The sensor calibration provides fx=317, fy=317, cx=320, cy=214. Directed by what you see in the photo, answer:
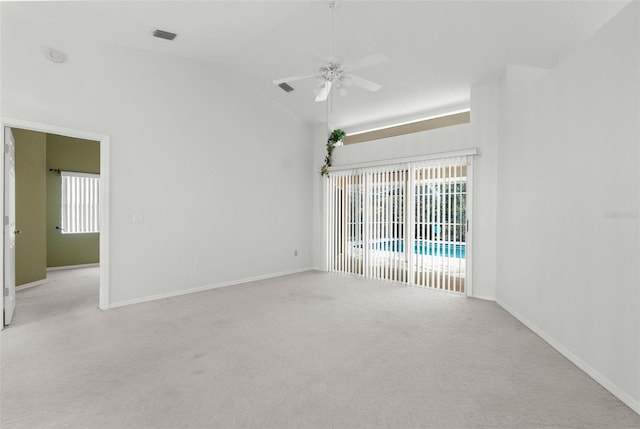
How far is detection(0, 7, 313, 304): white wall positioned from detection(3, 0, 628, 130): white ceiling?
359 mm

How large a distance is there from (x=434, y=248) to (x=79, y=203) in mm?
7795

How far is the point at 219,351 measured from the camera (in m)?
2.94

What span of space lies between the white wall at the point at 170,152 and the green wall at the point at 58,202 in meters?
→ 4.01

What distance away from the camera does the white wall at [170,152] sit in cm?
379

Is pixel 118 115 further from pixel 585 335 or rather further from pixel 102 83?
pixel 585 335

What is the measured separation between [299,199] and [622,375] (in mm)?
5491

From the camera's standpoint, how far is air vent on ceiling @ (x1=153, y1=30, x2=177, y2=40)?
161 inches

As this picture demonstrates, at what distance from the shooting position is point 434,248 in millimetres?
5289

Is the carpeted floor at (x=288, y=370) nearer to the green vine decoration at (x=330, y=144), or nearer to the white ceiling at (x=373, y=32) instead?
the white ceiling at (x=373, y=32)

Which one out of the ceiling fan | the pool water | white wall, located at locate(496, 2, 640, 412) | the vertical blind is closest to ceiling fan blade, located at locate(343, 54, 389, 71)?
the ceiling fan

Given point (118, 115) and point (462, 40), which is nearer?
point (462, 40)

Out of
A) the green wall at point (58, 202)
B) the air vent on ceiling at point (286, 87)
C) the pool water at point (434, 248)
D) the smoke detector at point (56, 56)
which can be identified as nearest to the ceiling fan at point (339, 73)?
the air vent on ceiling at point (286, 87)

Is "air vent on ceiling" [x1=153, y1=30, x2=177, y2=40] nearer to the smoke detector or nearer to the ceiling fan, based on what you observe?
the smoke detector

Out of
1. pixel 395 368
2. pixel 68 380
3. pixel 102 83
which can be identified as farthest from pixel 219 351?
pixel 102 83
